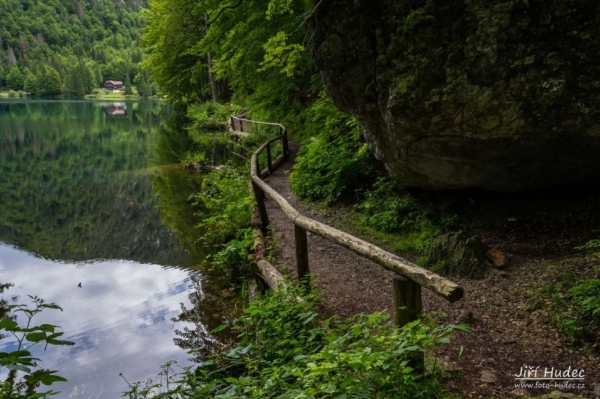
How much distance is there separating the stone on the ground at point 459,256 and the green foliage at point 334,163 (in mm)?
3617

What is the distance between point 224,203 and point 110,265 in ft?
11.2

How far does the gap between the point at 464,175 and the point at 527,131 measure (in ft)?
3.95

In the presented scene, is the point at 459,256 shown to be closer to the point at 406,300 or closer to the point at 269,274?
the point at 406,300

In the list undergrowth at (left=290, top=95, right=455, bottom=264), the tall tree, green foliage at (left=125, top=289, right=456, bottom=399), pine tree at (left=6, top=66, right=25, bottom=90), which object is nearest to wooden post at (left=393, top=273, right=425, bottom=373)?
green foliage at (left=125, top=289, right=456, bottom=399)

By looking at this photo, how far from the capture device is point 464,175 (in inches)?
265

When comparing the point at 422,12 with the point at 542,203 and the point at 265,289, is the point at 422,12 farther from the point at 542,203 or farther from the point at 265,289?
the point at 265,289

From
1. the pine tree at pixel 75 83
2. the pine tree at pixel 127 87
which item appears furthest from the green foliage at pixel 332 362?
the pine tree at pixel 127 87

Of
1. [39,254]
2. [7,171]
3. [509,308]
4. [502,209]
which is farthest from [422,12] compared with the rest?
[7,171]

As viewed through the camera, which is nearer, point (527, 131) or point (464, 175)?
point (527, 131)

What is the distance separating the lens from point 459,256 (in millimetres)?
5707

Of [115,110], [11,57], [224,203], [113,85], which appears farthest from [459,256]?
[11,57]

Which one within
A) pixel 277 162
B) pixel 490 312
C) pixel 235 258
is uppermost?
pixel 277 162

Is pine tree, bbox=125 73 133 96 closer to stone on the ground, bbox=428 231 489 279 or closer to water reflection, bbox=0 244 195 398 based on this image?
water reflection, bbox=0 244 195 398

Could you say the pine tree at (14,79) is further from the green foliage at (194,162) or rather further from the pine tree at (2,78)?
the green foliage at (194,162)
